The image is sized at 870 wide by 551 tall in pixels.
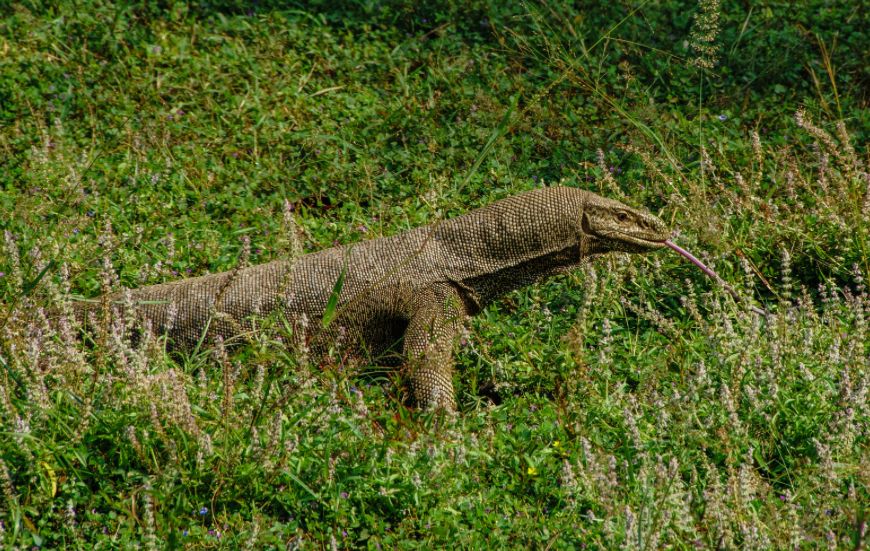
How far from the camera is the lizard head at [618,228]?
539 cm

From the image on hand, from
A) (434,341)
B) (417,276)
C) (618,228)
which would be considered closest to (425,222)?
(417,276)

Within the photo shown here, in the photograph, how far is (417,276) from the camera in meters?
5.29

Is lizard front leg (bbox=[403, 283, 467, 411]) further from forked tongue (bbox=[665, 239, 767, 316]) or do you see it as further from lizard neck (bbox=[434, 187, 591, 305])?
forked tongue (bbox=[665, 239, 767, 316])

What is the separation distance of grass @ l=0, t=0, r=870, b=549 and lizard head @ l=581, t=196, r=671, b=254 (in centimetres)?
23

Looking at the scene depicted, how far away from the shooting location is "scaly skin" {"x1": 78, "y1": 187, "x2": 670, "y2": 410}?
524 centimetres

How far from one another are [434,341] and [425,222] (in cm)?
151

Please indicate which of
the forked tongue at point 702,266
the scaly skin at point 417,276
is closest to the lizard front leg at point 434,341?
the scaly skin at point 417,276

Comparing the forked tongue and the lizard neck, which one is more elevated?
the lizard neck

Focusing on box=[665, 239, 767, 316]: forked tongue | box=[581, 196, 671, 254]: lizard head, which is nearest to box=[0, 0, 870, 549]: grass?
box=[665, 239, 767, 316]: forked tongue

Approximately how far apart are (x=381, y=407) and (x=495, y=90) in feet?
11.5

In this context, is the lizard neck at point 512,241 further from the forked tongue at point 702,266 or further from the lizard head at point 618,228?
the forked tongue at point 702,266

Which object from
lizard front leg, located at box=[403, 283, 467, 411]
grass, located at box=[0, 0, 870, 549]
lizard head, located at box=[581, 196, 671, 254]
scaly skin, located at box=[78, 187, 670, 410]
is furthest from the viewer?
lizard head, located at box=[581, 196, 671, 254]

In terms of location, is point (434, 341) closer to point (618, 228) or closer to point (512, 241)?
point (512, 241)

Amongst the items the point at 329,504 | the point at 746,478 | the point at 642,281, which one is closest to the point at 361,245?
the point at 642,281
